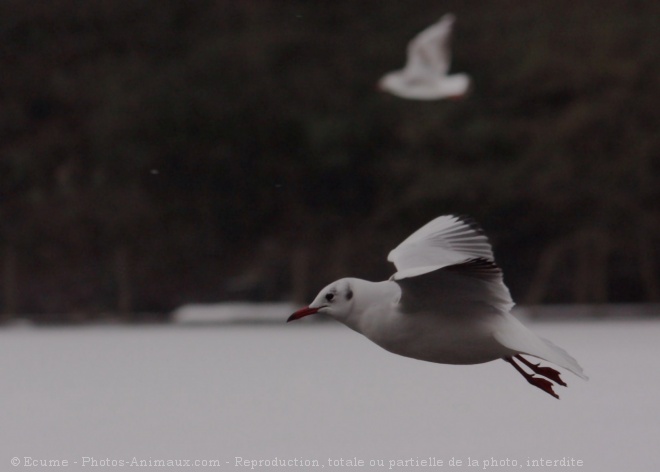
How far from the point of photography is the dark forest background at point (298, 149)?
73.7 ft

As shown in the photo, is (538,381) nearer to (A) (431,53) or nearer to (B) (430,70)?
(A) (431,53)

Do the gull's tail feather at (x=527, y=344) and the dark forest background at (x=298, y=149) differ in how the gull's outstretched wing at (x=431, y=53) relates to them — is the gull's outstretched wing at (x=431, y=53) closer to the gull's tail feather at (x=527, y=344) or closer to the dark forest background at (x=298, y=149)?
the dark forest background at (x=298, y=149)

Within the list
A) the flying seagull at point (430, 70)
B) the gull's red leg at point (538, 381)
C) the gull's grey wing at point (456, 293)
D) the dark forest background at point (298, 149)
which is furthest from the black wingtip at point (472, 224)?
the dark forest background at point (298, 149)

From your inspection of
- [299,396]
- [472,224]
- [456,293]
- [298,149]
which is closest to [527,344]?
[456,293]

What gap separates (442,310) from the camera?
188 inches

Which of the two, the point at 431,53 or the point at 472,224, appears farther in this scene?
the point at 431,53

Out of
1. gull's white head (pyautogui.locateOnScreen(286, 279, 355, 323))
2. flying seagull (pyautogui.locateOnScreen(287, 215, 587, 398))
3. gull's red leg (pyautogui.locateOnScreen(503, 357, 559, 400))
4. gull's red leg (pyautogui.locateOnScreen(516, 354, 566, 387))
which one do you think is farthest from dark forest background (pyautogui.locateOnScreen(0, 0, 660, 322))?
gull's white head (pyautogui.locateOnScreen(286, 279, 355, 323))

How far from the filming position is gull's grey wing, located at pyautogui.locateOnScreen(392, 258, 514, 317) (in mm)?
4707

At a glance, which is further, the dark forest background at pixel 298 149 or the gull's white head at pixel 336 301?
the dark forest background at pixel 298 149

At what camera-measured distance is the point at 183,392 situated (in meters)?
14.9

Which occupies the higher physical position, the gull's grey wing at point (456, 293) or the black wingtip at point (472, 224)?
the black wingtip at point (472, 224)

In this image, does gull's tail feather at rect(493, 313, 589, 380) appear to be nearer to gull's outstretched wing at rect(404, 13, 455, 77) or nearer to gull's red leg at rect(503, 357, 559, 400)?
gull's red leg at rect(503, 357, 559, 400)

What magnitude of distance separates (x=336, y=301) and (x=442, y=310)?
384 mm

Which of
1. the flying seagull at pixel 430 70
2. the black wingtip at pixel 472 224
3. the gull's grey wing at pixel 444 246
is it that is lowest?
the flying seagull at pixel 430 70
